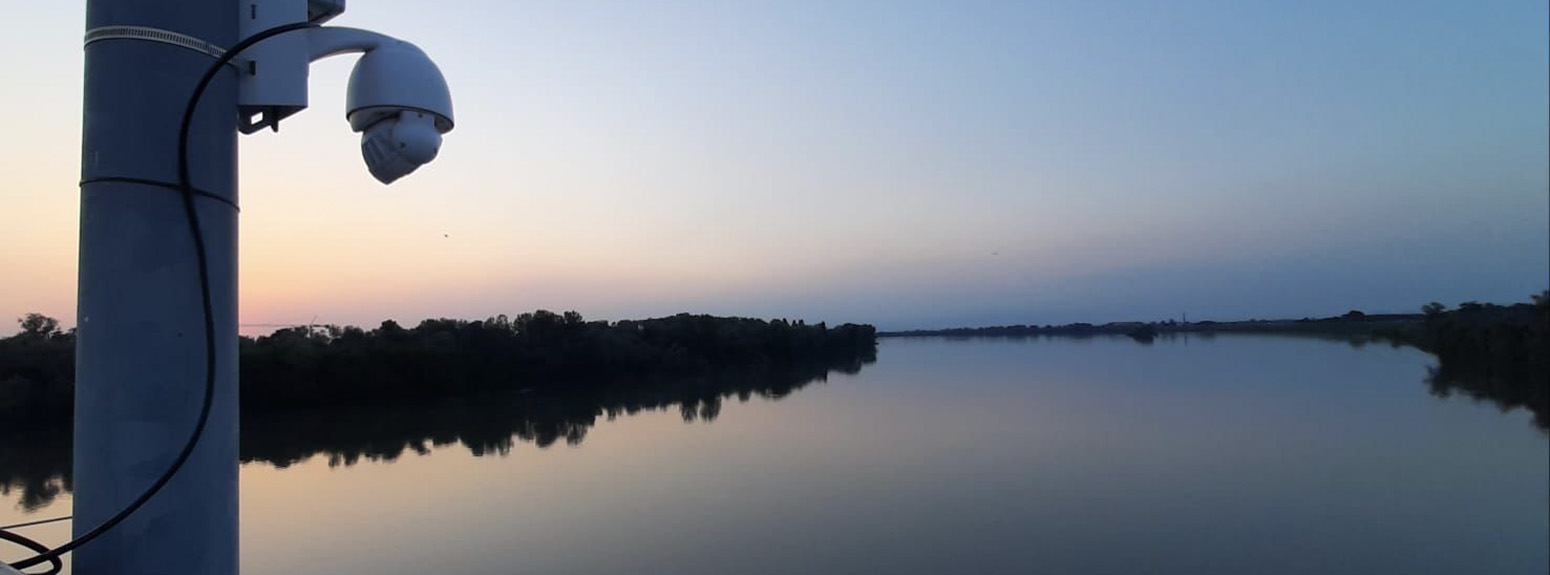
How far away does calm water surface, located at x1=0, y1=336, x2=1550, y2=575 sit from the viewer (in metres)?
5.37

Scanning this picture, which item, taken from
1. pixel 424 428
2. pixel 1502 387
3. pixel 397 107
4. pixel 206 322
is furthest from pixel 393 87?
pixel 1502 387

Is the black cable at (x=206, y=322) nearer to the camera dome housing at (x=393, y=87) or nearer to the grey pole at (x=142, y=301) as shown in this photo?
the grey pole at (x=142, y=301)

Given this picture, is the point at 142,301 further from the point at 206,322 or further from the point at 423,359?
the point at 423,359

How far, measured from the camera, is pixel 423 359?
17.5m

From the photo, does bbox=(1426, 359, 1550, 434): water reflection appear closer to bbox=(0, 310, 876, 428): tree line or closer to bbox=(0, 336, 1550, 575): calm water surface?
bbox=(0, 336, 1550, 575): calm water surface

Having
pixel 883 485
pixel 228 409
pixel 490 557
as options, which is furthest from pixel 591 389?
pixel 228 409

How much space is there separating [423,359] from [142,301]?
18028 millimetres

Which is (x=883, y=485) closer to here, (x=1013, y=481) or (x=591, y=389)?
(x=1013, y=481)

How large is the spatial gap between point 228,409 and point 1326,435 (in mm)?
11974

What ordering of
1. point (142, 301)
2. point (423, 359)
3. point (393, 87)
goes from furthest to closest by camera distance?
point (423, 359) < point (393, 87) < point (142, 301)

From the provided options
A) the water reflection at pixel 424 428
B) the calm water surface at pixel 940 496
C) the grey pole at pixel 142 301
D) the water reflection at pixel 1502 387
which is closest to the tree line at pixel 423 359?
the water reflection at pixel 424 428

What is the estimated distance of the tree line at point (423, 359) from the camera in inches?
439

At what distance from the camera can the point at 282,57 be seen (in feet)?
2.77

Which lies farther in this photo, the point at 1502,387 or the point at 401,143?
the point at 1502,387
